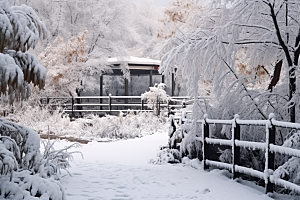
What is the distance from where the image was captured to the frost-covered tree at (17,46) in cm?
365

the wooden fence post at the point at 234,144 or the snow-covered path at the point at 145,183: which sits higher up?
the wooden fence post at the point at 234,144

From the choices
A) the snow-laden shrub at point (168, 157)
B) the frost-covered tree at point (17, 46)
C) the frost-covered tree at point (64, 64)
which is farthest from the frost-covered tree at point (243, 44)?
the frost-covered tree at point (64, 64)

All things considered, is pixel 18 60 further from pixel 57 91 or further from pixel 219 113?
pixel 57 91

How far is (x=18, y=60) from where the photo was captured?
4.19m

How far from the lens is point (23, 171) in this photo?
4.14m

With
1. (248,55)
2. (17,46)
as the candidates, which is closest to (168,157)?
(248,55)

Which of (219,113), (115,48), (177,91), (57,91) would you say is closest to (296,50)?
(219,113)

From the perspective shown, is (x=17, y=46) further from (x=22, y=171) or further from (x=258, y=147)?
(x=258, y=147)

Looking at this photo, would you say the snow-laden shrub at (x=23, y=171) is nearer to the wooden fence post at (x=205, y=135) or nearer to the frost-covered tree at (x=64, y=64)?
the wooden fence post at (x=205, y=135)

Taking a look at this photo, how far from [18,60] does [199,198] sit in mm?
3148

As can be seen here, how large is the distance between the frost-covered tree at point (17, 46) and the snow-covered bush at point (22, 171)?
19.3 inches

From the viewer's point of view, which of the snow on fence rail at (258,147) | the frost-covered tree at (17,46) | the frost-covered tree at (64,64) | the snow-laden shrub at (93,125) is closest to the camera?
the frost-covered tree at (17,46)

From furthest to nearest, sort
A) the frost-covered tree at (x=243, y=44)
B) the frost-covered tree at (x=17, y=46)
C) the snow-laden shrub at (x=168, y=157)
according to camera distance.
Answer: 1. the snow-laden shrub at (x=168, y=157)
2. the frost-covered tree at (x=243, y=44)
3. the frost-covered tree at (x=17, y=46)

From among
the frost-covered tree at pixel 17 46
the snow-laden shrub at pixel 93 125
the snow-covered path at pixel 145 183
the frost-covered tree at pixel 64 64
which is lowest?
the snow-covered path at pixel 145 183
